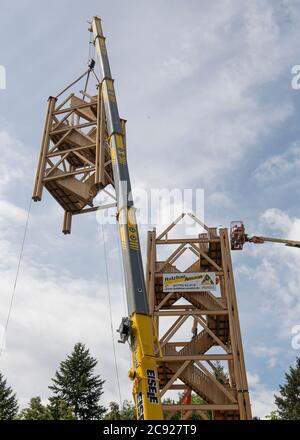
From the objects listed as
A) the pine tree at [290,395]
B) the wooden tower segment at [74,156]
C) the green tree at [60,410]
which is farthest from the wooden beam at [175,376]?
the pine tree at [290,395]

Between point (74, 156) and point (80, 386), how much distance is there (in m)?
38.3

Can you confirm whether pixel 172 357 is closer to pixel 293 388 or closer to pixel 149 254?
pixel 149 254

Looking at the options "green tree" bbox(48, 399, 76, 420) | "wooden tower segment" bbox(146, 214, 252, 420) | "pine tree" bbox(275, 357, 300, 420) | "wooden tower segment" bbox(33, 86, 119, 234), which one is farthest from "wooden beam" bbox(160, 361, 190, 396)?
"pine tree" bbox(275, 357, 300, 420)

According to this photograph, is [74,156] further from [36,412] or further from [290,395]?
[290,395]

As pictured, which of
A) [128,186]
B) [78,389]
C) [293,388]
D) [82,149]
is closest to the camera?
[128,186]

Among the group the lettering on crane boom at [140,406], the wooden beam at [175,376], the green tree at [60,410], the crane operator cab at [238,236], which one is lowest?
the lettering on crane boom at [140,406]

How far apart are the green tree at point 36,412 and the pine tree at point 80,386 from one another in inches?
61.1

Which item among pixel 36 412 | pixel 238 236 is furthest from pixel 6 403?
pixel 238 236

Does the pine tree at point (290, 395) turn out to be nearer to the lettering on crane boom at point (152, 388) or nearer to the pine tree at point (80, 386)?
the pine tree at point (80, 386)

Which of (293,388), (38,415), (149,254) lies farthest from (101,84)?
(293,388)

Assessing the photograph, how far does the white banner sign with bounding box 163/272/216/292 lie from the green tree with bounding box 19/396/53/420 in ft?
97.0

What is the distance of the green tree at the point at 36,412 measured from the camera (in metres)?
47.7
